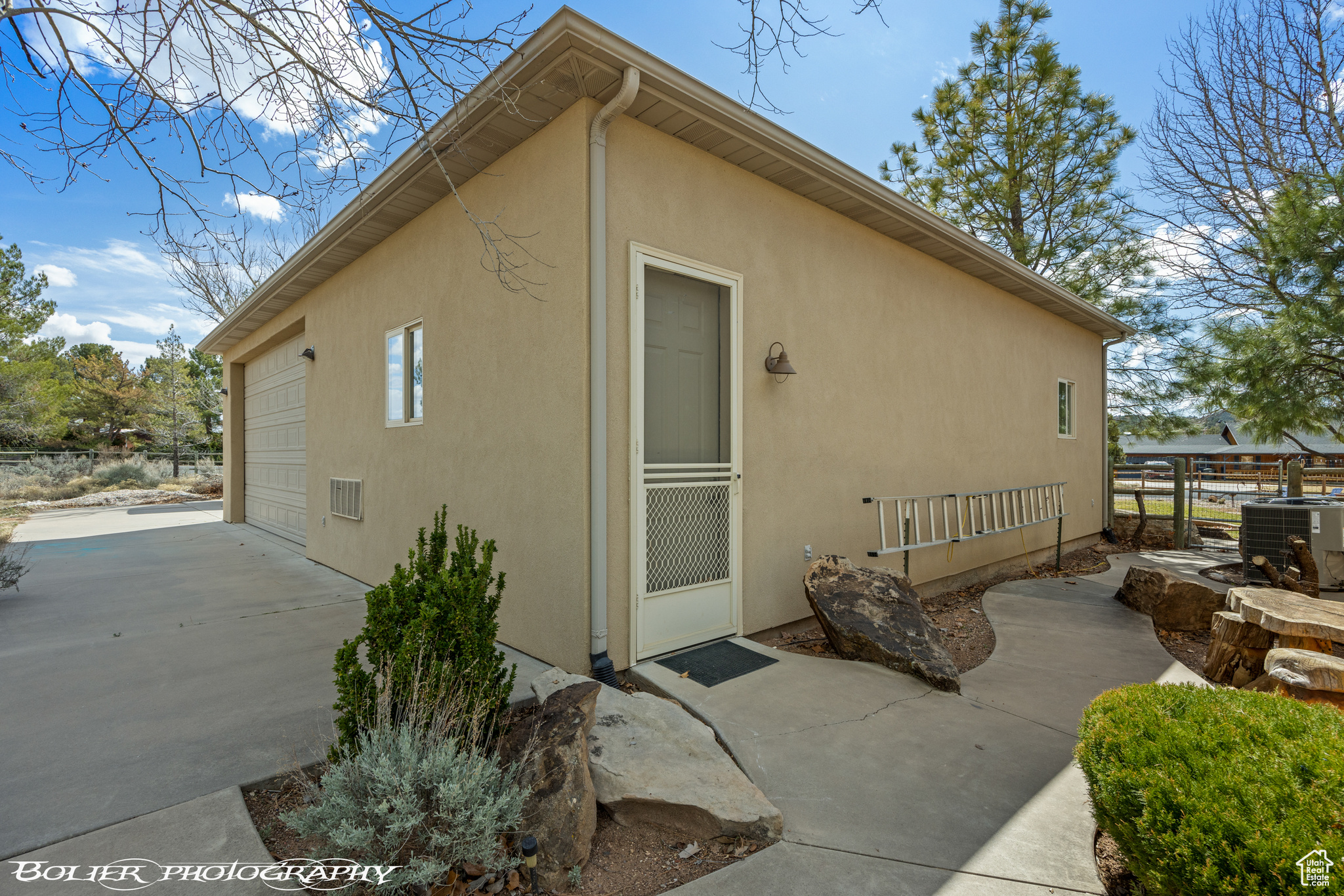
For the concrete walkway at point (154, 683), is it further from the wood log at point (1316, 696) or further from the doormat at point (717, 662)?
the wood log at point (1316, 696)

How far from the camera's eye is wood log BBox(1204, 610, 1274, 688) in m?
3.39

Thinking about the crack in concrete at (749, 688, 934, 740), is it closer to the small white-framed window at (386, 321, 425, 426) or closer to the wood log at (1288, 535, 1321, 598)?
the small white-framed window at (386, 321, 425, 426)

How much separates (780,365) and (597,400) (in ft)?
4.95

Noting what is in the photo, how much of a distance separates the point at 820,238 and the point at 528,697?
3.95m

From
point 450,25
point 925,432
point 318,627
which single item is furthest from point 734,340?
point 318,627

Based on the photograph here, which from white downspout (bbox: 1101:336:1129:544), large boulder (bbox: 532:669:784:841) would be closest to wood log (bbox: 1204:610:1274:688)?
large boulder (bbox: 532:669:784:841)

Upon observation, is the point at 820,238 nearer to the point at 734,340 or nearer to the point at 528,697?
the point at 734,340

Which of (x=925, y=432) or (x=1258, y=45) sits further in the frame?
(x=1258, y=45)

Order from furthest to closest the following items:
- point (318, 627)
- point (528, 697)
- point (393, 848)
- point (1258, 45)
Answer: point (1258, 45) < point (318, 627) < point (528, 697) < point (393, 848)

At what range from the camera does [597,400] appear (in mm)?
3436

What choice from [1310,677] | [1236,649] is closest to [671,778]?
[1310,677]

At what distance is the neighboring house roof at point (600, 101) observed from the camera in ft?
10.3

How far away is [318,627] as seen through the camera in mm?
4613

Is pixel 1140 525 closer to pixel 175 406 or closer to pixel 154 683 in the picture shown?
pixel 154 683
